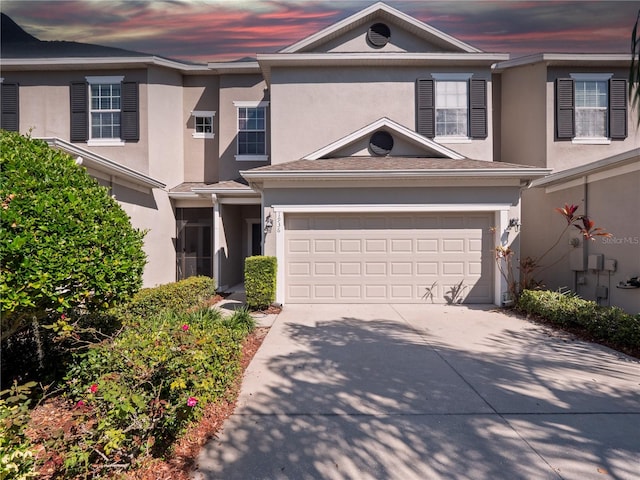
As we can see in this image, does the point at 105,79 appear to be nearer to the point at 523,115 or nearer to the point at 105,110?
the point at 105,110

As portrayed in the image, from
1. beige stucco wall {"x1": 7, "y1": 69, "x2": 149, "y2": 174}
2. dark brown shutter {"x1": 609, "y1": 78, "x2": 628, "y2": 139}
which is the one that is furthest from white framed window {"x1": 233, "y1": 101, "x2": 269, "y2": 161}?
dark brown shutter {"x1": 609, "y1": 78, "x2": 628, "y2": 139}

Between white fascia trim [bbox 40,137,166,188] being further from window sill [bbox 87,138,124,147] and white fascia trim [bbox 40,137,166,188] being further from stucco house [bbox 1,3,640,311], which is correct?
window sill [bbox 87,138,124,147]

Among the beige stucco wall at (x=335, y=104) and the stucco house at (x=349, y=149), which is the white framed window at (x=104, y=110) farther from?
the beige stucco wall at (x=335, y=104)

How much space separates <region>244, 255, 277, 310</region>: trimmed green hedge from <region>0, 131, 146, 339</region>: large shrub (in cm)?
409

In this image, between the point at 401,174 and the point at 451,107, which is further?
the point at 451,107

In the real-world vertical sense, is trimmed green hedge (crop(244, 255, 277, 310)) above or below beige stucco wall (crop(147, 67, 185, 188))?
below

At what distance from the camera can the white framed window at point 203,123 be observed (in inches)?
509

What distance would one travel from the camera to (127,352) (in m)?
3.30

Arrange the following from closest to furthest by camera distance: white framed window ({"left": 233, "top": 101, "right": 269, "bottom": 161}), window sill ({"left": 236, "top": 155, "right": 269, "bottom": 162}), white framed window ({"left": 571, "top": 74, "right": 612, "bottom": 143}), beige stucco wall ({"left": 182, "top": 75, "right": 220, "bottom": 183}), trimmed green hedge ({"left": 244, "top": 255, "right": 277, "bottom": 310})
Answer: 1. trimmed green hedge ({"left": 244, "top": 255, "right": 277, "bottom": 310})
2. white framed window ({"left": 571, "top": 74, "right": 612, "bottom": 143})
3. window sill ({"left": 236, "top": 155, "right": 269, "bottom": 162})
4. white framed window ({"left": 233, "top": 101, "right": 269, "bottom": 161})
5. beige stucco wall ({"left": 182, "top": 75, "right": 220, "bottom": 183})

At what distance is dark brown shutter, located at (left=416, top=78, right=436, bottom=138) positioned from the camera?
11.1 meters

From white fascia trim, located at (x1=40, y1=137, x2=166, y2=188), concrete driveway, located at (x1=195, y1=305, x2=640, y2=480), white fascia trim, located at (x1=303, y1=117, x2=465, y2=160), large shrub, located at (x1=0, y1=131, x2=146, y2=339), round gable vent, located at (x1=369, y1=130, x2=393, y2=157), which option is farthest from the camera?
round gable vent, located at (x1=369, y1=130, x2=393, y2=157)

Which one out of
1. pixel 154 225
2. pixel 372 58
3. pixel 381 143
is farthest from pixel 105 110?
pixel 381 143

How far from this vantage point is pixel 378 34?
11188 millimetres

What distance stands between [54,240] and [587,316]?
8.23 m
